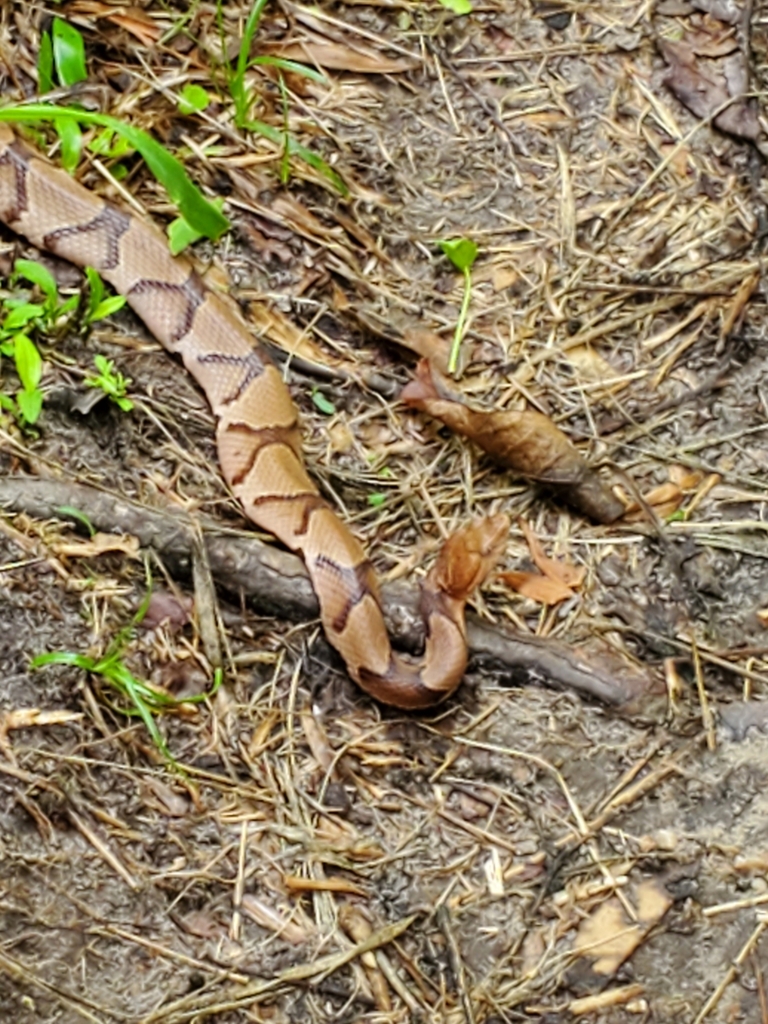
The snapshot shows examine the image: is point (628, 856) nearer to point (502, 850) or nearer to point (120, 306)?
point (502, 850)

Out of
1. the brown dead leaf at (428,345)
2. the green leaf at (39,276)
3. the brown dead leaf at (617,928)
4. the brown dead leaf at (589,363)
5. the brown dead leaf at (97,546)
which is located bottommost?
the brown dead leaf at (617,928)

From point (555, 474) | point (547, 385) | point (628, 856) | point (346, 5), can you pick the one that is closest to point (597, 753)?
point (628, 856)

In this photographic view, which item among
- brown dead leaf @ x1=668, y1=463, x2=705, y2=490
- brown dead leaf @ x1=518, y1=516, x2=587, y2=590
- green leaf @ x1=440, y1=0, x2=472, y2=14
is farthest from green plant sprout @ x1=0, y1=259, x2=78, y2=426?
brown dead leaf @ x1=668, y1=463, x2=705, y2=490

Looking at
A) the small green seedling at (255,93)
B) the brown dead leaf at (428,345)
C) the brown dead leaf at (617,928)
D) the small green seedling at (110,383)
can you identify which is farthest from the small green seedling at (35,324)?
the brown dead leaf at (617,928)

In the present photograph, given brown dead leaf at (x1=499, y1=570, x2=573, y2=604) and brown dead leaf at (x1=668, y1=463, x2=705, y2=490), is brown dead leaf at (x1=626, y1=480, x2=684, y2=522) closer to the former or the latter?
brown dead leaf at (x1=668, y1=463, x2=705, y2=490)

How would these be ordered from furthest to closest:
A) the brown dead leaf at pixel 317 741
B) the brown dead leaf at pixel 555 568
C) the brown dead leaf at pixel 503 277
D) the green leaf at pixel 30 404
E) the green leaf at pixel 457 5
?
the green leaf at pixel 457 5 → the brown dead leaf at pixel 503 277 → the brown dead leaf at pixel 555 568 → the green leaf at pixel 30 404 → the brown dead leaf at pixel 317 741

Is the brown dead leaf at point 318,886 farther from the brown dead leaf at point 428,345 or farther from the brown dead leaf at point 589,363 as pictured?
the brown dead leaf at point 589,363
